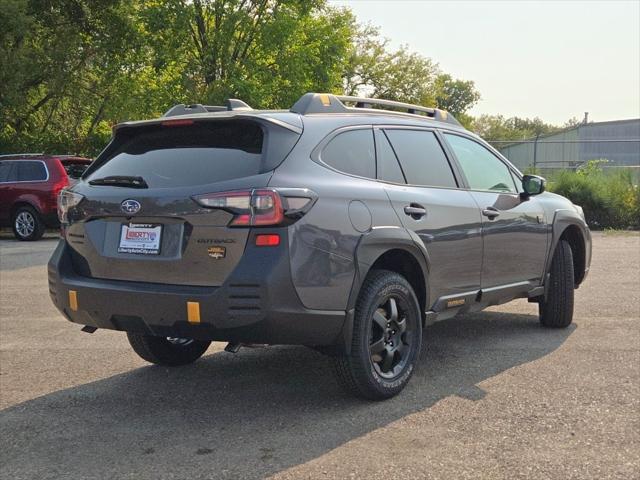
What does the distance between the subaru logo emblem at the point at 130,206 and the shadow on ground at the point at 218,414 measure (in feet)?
3.93

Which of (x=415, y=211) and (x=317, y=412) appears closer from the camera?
(x=317, y=412)

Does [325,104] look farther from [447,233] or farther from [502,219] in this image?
[502,219]

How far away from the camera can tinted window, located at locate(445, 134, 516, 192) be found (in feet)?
18.8

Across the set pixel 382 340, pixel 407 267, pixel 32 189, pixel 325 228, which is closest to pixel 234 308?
pixel 325 228

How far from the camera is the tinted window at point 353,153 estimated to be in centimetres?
450

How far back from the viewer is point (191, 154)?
14.3 feet

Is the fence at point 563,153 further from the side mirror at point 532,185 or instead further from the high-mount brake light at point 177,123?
the high-mount brake light at point 177,123

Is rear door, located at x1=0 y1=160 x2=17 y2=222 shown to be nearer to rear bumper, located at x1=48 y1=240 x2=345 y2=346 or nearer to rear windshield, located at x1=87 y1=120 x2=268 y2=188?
rear windshield, located at x1=87 y1=120 x2=268 y2=188

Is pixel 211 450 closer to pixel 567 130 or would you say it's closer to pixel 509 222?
pixel 509 222

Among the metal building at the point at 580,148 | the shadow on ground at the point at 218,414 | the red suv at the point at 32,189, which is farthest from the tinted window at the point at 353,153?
the metal building at the point at 580,148

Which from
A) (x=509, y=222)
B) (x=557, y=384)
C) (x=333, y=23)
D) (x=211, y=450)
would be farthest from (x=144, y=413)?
(x=333, y=23)

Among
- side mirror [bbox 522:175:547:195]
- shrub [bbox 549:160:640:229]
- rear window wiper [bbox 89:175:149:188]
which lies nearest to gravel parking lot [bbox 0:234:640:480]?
side mirror [bbox 522:175:547:195]

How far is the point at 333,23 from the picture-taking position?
91.0 ft

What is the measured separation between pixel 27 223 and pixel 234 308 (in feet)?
45.0
